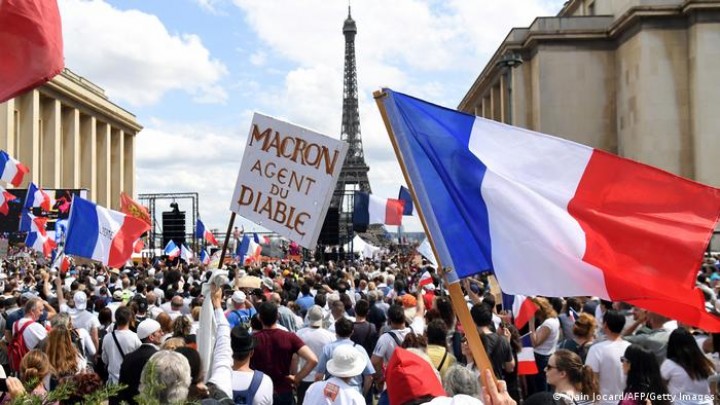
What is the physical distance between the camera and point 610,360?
20.7 feet

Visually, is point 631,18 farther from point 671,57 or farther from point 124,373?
point 124,373

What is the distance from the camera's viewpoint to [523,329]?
30.8 ft

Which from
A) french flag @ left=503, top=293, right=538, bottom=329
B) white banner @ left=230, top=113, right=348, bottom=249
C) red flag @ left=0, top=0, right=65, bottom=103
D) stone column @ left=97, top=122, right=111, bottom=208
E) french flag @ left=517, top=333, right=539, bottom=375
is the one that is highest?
stone column @ left=97, top=122, right=111, bottom=208

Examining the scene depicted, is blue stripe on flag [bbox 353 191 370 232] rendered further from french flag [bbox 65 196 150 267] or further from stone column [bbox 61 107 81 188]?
stone column [bbox 61 107 81 188]

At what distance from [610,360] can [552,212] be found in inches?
74.5

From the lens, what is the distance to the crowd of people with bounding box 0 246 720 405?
444 centimetres

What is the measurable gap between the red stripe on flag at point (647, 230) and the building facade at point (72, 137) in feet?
169

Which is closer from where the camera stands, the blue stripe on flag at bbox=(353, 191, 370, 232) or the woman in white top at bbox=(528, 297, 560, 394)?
the woman in white top at bbox=(528, 297, 560, 394)

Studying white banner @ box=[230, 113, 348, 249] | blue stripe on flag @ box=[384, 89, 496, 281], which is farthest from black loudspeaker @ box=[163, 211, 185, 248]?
blue stripe on flag @ box=[384, 89, 496, 281]

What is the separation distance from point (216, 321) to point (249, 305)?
366 cm

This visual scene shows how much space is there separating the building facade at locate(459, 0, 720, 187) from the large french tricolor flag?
3225 centimetres

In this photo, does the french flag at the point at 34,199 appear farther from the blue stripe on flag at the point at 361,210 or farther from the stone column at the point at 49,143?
the stone column at the point at 49,143

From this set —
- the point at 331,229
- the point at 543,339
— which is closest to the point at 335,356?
the point at 543,339

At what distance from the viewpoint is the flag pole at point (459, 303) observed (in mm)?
4004
